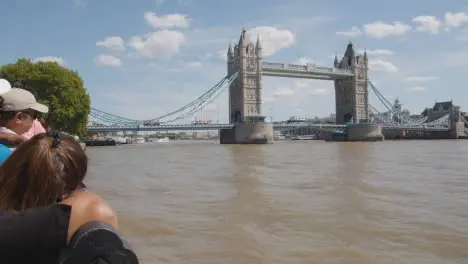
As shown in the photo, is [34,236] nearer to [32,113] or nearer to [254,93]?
[32,113]

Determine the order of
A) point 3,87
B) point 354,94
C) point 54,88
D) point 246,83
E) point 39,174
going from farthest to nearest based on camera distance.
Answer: point 354,94, point 246,83, point 54,88, point 3,87, point 39,174

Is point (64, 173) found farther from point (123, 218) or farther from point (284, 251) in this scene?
point (123, 218)

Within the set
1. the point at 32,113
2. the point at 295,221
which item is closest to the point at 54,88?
the point at 295,221

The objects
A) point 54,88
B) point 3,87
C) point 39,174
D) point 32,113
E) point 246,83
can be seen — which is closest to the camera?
point 39,174

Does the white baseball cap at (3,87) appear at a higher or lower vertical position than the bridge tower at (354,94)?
lower

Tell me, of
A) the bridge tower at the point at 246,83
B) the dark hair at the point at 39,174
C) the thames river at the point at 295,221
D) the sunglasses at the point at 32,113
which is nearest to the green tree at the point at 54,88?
the thames river at the point at 295,221

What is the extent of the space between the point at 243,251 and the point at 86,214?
383 cm

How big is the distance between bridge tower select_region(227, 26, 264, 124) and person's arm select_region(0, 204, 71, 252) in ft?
193

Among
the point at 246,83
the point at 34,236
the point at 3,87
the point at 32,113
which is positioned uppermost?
the point at 246,83

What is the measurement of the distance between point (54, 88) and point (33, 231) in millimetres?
28615

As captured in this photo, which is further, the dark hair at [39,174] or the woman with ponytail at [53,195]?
the dark hair at [39,174]

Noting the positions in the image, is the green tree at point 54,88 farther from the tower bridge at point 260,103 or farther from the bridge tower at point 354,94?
the bridge tower at point 354,94

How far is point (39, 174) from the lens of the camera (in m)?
1.17

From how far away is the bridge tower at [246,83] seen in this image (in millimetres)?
61938
